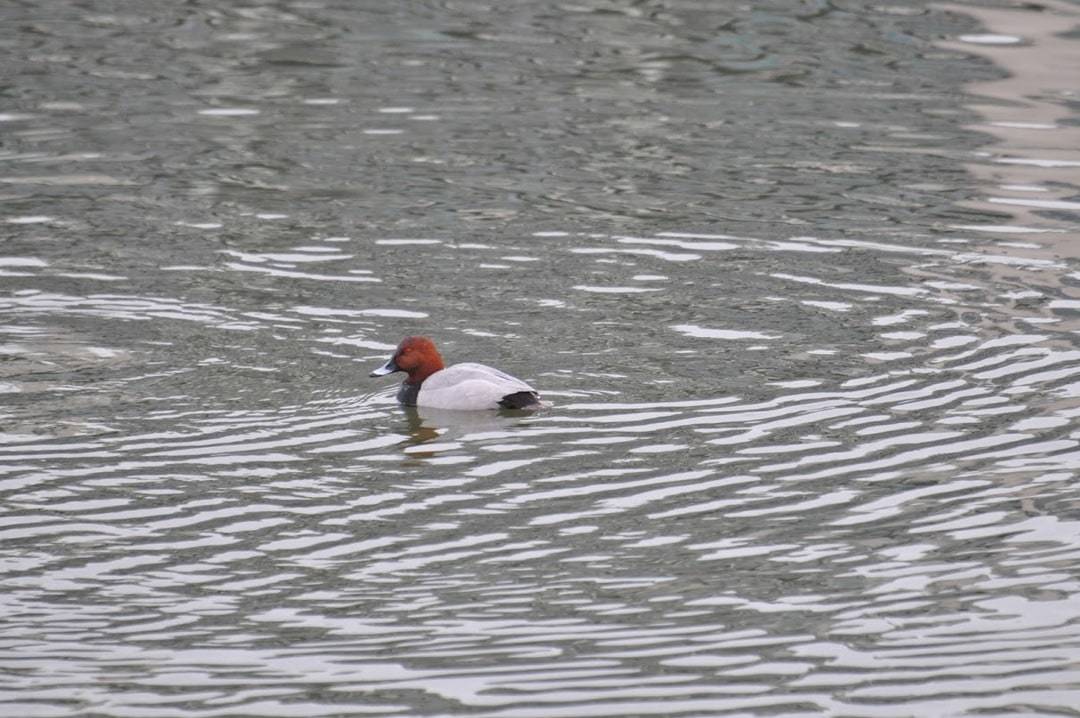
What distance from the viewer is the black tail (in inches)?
425

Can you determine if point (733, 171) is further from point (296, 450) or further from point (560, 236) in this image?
point (296, 450)

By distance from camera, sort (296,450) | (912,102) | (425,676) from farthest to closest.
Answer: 1. (912,102)
2. (296,450)
3. (425,676)

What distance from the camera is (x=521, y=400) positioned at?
10.8 m

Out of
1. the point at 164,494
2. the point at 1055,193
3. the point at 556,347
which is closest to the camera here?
the point at 164,494

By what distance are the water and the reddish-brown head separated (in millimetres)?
244

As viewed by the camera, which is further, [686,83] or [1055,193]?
[686,83]

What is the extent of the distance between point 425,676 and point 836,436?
363cm

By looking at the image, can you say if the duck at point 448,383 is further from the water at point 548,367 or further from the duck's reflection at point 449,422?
the water at point 548,367

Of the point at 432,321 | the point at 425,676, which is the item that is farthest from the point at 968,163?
the point at 425,676

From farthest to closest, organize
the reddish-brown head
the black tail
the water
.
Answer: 1. the reddish-brown head
2. the black tail
3. the water

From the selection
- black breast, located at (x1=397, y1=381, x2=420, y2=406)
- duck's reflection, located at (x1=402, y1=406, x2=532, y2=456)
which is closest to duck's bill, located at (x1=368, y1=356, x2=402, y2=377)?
black breast, located at (x1=397, y1=381, x2=420, y2=406)

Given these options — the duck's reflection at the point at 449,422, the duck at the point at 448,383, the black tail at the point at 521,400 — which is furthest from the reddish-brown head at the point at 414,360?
the black tail at the point at 521,400

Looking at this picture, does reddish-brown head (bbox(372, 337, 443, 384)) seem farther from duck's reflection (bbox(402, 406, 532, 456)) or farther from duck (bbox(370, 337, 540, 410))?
duck's reflection (bbox(402, 406, 532, 456))

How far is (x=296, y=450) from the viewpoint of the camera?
10.2 m
